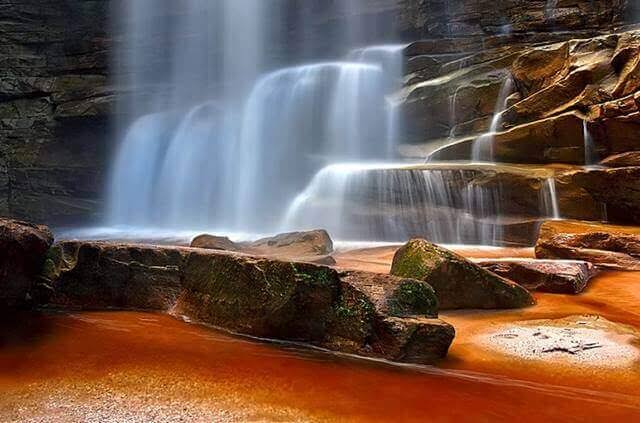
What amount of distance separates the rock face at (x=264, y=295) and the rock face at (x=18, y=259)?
20cm

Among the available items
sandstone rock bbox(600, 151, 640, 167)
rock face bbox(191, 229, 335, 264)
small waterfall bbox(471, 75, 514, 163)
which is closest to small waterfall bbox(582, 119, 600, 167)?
sandstone rock bbox(600, 151, 640, 167)

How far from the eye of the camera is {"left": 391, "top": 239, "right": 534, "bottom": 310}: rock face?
511cm

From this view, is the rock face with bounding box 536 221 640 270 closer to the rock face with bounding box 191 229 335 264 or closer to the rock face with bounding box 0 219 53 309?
the rock face with bounding box 191 229 335 264

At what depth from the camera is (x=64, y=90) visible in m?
20.9

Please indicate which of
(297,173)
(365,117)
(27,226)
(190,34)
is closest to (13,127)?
(190,34)

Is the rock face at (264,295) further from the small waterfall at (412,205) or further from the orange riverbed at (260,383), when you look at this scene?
the small waterfall at (412,205)

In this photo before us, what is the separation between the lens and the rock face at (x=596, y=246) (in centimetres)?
738

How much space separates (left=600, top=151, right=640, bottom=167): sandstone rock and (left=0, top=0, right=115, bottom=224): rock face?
1809 centimetres

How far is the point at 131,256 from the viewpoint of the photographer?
5.28 meters

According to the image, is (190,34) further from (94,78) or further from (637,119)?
(637,119)

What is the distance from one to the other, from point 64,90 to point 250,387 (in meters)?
21.7

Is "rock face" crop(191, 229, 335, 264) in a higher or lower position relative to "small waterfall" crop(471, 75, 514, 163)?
lower

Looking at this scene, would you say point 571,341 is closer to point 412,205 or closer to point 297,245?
point 297,245

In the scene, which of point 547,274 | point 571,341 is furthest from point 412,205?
point 571,341
